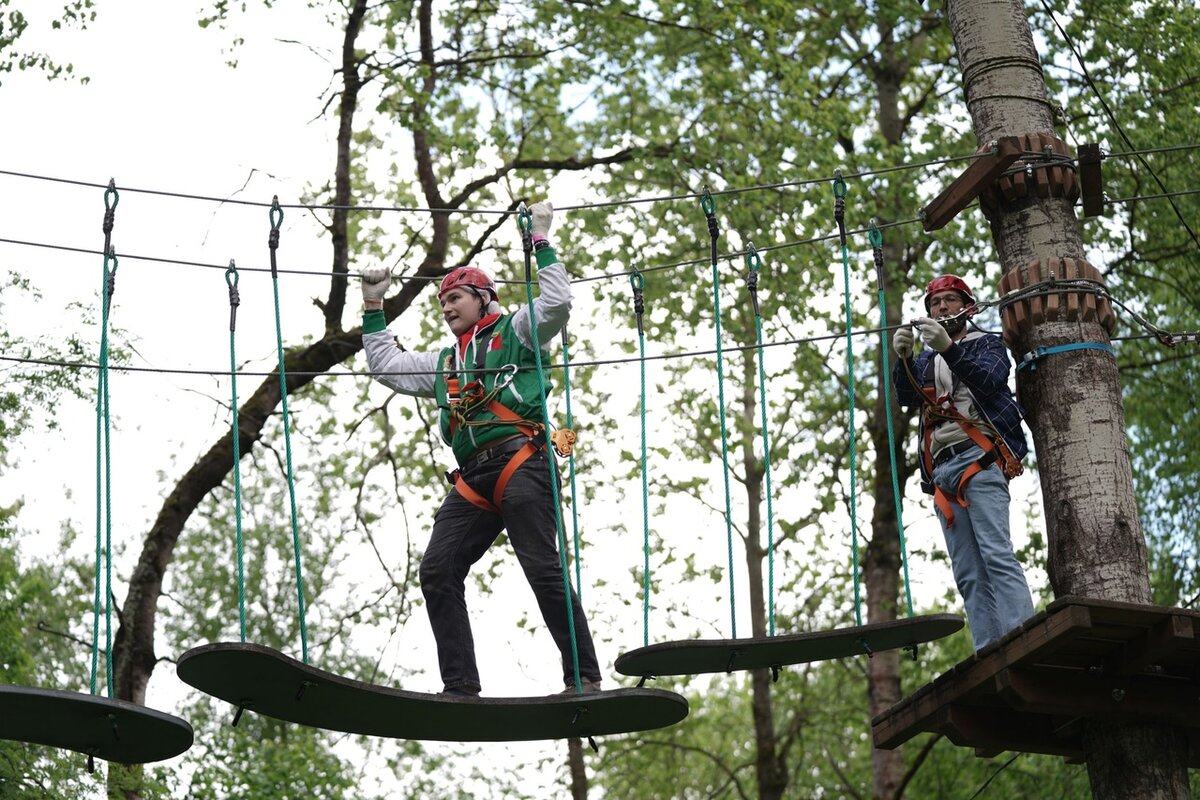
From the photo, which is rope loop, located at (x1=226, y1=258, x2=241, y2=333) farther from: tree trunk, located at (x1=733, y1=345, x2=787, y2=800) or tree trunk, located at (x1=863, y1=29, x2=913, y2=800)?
tree trunk, located at (x1=733, y1=345, x2=787, y2=800)

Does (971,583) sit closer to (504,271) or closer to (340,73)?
(340,73)

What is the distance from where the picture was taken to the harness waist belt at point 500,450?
209 inches

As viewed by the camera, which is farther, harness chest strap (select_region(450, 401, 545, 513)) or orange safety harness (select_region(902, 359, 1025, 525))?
harness chest strap (select_region(450, 401, 545, 513))

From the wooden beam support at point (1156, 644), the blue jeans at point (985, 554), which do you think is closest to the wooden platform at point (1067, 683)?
the wooden beam support at point (1156, 644)

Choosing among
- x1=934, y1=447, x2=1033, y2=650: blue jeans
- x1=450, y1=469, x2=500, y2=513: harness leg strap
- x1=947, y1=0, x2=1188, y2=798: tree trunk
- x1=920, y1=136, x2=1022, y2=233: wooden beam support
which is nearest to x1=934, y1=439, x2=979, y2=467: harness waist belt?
x1=934, y1=447, x2=1033, y2=650: blue jeans

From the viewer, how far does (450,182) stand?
43.5ft

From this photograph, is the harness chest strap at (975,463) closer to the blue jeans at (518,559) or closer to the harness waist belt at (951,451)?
the harness waist belt at (951,451)

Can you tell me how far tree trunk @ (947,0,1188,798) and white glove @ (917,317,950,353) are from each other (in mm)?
232

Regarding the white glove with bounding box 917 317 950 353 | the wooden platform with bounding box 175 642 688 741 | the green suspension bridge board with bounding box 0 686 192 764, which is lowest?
the green suspension bridge board with bounding box 0 686 192 764

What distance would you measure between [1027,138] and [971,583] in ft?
4.91

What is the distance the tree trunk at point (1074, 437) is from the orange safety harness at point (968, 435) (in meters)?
0.25

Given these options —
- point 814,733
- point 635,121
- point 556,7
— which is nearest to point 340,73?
point 556,7

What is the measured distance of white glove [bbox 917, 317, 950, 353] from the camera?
4934mm

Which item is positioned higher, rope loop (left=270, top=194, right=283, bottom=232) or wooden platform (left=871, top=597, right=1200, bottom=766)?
rope loop (left=270, top=194, right=283, bottom=232)
